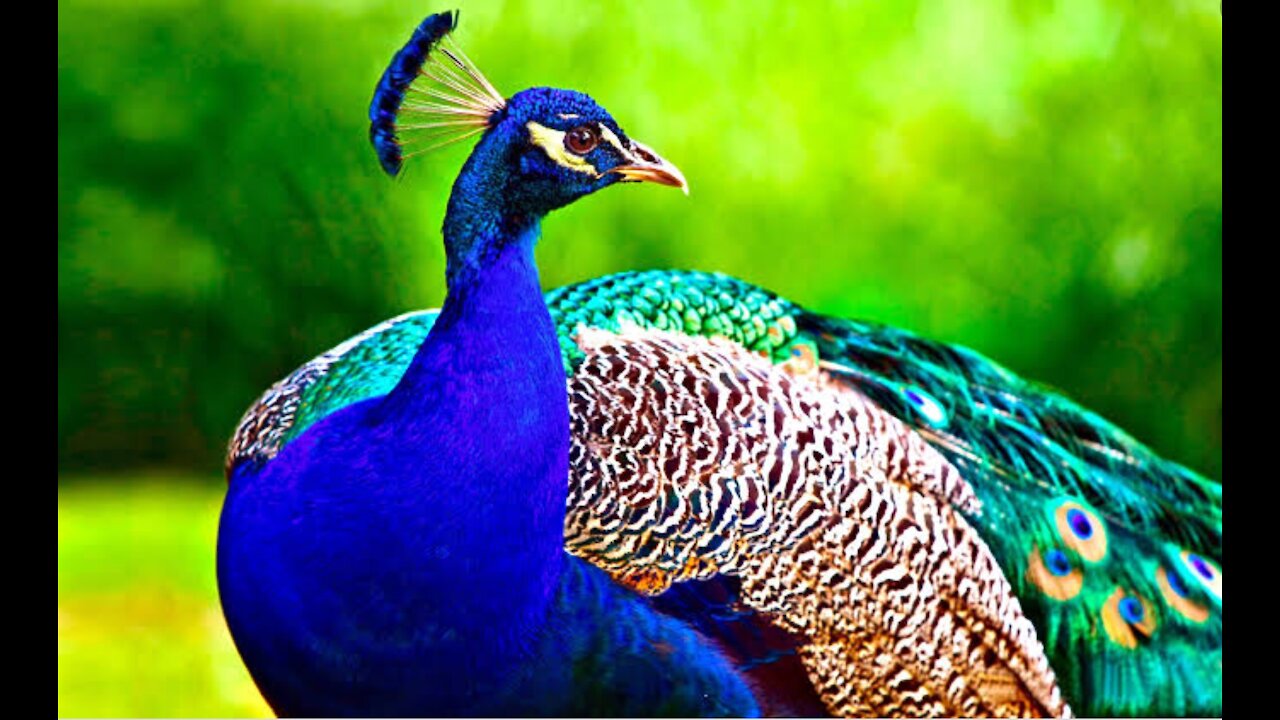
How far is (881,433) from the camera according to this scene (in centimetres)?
251

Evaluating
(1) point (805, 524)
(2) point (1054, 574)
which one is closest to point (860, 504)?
(1) point (805, 524)

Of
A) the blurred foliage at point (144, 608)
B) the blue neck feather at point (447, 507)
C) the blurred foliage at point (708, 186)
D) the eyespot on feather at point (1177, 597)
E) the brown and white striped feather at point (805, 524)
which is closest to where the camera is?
the blue neck feather at point (447, 507)

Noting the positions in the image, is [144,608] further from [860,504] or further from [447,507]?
[860,504]

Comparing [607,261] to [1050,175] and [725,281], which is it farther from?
[1050,175]

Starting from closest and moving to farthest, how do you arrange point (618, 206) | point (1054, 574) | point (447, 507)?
point (447, 507)
point (1054, 574)
point (618, 206)

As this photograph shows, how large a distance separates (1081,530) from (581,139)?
1201 millimetres

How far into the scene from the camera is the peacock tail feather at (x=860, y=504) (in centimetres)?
232

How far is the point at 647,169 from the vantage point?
2.13 metres

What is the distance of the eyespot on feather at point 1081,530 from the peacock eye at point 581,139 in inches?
44.5

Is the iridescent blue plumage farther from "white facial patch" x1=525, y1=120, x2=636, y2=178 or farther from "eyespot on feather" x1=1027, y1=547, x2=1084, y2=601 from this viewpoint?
"eyespot on feather" x1=1027, y1=547, x2=1084, y2=601

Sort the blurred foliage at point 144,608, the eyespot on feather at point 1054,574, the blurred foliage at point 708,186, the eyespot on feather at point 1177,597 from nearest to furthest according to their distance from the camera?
the eyespot on feather at point 1054,574, the eyespot on feather at point 1177,597, the blurred foliage at point 144,608, the blurred foliage at point 708,186

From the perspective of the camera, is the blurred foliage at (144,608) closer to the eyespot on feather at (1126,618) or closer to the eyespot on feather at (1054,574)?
the eyespot on feather at (1054,574)

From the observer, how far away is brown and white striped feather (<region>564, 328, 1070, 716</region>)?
2295mm

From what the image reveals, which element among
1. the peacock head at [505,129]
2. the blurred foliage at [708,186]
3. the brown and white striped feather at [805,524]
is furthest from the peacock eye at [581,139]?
the blurred foliage at [708,186]
